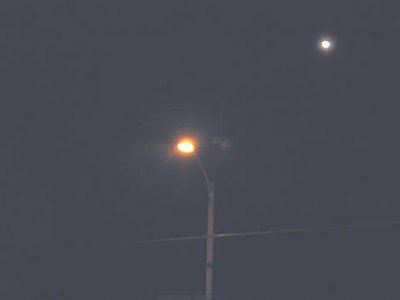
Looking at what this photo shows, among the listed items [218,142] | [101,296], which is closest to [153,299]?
[101,296]

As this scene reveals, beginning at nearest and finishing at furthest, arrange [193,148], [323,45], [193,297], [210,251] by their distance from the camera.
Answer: [210,251]
[193,148]
[323,45]
[193,297]

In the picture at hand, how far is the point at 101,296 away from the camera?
4988 cm

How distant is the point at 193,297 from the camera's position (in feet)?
179

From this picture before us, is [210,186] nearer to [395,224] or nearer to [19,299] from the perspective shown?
[395,224]

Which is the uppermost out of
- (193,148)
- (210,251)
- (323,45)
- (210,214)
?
(323,45)

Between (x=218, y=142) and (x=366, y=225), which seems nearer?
(x=366, y=225)

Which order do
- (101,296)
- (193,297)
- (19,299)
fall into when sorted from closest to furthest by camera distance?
(19,299), (101,296), (193,297)

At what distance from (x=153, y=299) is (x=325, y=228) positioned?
123 ft

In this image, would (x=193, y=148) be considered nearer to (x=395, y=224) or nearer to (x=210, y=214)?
(x=210, y=214)

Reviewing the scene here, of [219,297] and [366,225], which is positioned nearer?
[366,225]

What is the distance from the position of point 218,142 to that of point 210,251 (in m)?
4.39

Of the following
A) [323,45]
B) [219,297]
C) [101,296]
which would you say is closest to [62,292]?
[101,296]

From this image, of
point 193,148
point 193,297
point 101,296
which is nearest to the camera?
point 193,148

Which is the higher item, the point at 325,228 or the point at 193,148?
the point at 193,148
